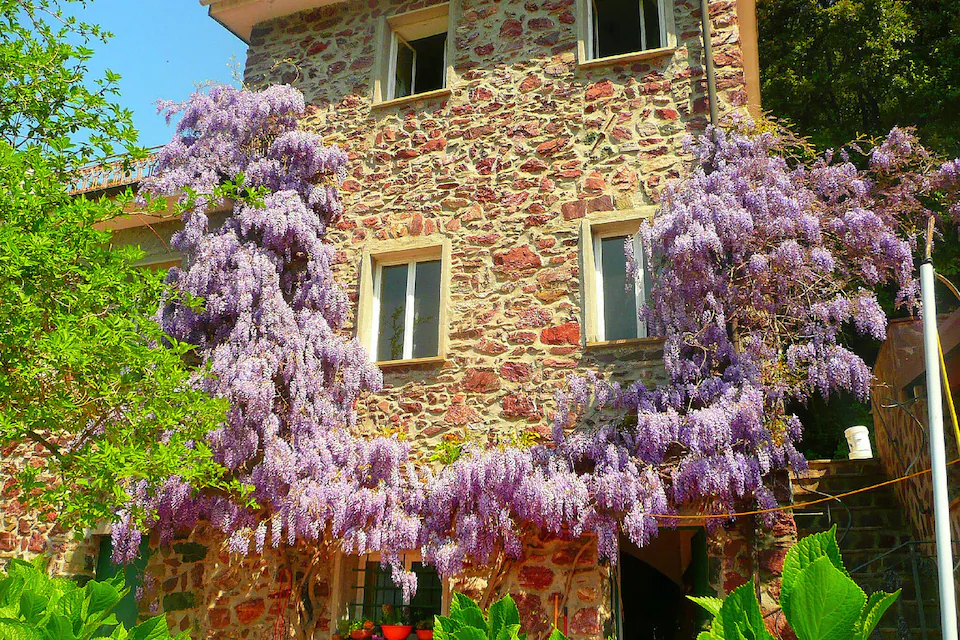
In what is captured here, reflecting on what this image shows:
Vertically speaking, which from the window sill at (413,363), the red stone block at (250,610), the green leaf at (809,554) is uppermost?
the window sill at (413,363)

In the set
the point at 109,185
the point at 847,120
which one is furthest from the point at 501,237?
the point at 847,120

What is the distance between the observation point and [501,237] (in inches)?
300

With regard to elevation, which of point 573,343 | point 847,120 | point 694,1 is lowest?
point 573,343

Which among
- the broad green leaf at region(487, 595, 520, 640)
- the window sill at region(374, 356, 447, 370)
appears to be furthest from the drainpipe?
the broad green leaf at region(487, 595, 520, 640)

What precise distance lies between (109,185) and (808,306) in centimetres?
823

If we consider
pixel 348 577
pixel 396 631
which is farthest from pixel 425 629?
pixel 348 577

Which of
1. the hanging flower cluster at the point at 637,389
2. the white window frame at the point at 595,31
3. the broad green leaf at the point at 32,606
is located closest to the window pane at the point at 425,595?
the hanging flower cluster at the point at 637,389

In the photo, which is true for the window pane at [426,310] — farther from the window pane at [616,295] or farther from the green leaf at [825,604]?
the green leaf at [825,604]

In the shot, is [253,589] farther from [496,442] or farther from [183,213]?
[183,213]

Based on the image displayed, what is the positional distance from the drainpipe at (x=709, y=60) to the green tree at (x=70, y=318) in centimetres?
466

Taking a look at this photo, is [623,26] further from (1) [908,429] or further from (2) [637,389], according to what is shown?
(1) [908,429]

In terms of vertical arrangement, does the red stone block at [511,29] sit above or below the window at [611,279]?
above

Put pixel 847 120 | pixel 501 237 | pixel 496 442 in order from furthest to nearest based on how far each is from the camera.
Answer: pixel 847 120 → pixel 501 237 → pixel 496 442

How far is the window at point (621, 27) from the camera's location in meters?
7.96
